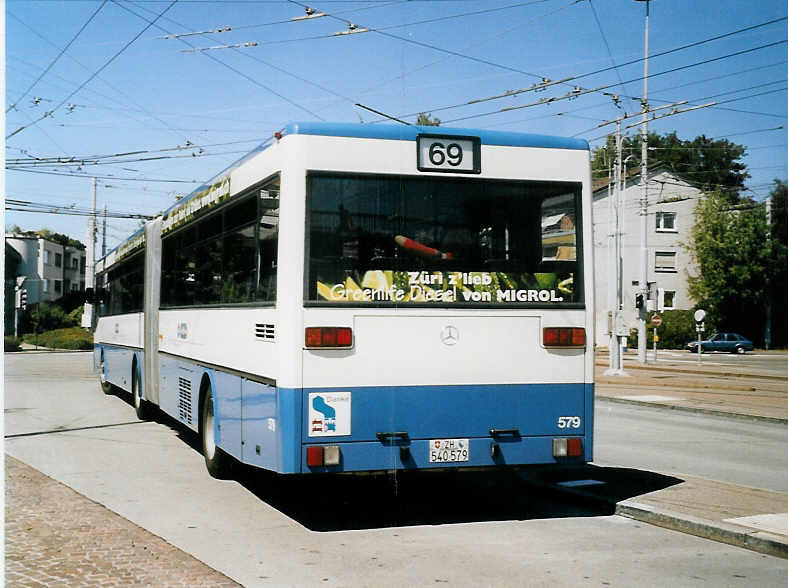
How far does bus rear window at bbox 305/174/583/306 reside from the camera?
24.9 ft

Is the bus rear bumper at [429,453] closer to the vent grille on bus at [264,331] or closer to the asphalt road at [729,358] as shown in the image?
the vent grille on bus at [264,331]

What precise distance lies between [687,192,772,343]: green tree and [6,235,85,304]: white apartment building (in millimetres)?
58104

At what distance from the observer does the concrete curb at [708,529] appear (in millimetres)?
6965

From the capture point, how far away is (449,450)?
777 centimetres

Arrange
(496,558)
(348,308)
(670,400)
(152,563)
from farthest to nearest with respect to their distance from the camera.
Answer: (670,400)
(348,308)
(496,558)
(152,563)

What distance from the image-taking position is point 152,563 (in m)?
6.35

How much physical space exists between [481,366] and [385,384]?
2.79 ft

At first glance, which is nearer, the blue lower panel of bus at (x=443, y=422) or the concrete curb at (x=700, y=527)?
the concrete curb at (x=700, y=527)

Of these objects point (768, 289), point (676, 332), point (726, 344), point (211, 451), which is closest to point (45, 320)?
point (676, 332)

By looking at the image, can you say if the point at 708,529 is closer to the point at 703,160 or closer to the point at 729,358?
the point at 729,358

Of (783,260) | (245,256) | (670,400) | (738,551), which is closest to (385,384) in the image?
(245,256)

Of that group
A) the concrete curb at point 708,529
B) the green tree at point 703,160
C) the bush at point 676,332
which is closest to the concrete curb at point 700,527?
the concrete curb at point 708,529

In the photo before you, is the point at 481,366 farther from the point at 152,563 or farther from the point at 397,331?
the point at 152,563

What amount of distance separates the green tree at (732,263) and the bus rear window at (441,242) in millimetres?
58456
